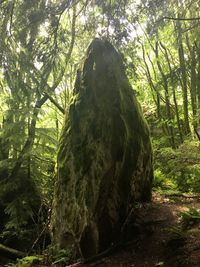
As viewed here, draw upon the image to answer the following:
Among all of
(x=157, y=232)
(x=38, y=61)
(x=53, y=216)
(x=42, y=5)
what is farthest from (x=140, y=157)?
(x=42, y=5)

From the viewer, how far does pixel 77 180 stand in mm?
6305

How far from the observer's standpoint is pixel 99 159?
20.5 feet

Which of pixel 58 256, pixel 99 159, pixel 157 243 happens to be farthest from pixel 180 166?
pixel 58 256

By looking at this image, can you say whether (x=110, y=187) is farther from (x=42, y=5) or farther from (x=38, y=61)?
(x=42, y=5)

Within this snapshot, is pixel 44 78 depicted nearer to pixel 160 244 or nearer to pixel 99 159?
pixel 99 159

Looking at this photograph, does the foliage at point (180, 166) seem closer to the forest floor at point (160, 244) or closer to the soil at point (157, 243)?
the soil at point (157, 243)

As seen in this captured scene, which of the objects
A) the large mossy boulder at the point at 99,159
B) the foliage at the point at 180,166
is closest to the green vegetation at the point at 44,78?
the foliage at the point at 180,166

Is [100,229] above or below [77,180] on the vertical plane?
below

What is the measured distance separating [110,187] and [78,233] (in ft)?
3.58

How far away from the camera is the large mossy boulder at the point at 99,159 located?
6004 mm

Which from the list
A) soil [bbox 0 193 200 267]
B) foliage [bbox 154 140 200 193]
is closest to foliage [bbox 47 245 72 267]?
soil [bbox 0 193 200 267]

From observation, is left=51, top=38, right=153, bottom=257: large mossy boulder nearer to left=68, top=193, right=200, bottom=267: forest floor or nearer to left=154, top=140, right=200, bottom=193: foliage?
left=68, top=193, right=200, bottom=267: forest floor

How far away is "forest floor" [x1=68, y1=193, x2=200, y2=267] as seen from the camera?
4.69 m

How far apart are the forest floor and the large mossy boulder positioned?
0.39 m
